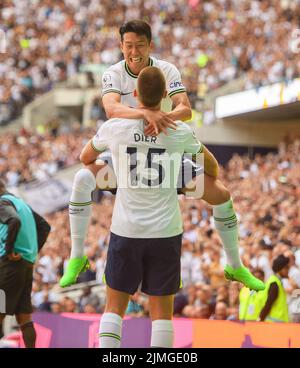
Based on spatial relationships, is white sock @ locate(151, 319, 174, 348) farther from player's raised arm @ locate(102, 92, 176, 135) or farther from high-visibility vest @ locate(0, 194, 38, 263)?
high-visibility vest @ locate(0, 194, 38, 263)

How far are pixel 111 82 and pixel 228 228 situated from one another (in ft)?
4.99

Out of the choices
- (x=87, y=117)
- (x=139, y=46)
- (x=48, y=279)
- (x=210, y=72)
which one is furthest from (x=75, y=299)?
(x=87, y=117)

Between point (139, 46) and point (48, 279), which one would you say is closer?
point (139, 46)

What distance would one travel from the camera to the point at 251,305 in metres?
9.48

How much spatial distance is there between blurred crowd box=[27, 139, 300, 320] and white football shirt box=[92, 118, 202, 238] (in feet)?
12.7

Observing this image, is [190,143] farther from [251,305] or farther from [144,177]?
[251,305]

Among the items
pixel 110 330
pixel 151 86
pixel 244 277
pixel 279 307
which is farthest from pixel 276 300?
pixel 151 86

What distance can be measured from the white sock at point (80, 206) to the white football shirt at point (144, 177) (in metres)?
0.74

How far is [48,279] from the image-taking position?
14766 millimetres

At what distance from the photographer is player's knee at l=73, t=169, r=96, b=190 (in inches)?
267

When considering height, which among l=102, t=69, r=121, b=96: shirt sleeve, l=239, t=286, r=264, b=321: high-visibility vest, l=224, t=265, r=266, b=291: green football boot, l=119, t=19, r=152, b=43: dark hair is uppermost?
l=119, t=19, r=152, b=43: dark hair

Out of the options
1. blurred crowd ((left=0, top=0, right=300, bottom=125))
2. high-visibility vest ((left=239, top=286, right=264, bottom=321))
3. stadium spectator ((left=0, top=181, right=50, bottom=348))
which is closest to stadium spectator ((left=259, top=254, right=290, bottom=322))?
high-visibility vest ((left=239, top=286, right=264, bottom=321))
